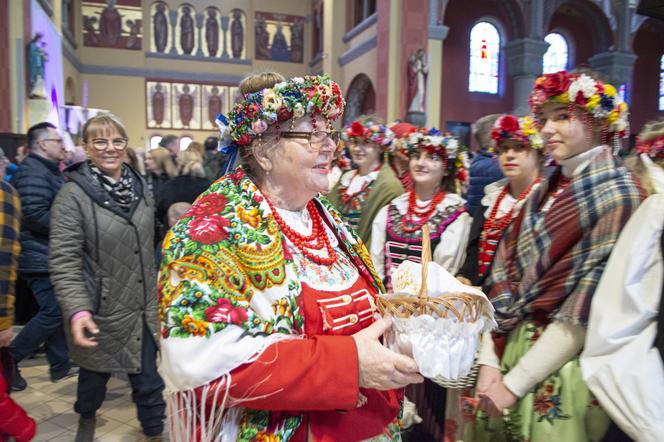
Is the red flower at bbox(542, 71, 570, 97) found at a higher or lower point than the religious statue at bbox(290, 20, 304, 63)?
lower

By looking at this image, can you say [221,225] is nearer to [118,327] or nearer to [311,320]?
[311,320]

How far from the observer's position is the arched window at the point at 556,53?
14906mm

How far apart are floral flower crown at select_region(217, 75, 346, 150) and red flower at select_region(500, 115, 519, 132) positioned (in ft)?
5.35

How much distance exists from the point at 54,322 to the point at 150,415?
1388mm

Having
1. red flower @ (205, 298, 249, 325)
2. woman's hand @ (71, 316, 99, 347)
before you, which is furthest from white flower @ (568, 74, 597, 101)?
woman's hand @ (71, 316, 99, 347)

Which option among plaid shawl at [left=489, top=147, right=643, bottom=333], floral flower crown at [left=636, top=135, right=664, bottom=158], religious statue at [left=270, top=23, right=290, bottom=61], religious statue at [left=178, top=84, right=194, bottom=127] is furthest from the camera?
religious statue at [left=270, top=23, right=290, bottom=61]

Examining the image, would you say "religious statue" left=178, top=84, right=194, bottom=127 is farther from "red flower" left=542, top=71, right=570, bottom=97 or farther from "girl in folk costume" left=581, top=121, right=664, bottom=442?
"girl in folk costume" left=581, top=121, right=664, bottom=442

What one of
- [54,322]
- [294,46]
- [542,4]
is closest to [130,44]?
[294,46]

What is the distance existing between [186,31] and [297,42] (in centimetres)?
446

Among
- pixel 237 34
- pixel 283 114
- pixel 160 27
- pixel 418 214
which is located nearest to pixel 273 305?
pixel 283 114

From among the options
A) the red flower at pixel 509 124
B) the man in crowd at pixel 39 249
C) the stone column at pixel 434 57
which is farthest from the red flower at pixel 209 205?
the stone column at pixel 434 57

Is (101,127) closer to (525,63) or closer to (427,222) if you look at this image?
(427,222)

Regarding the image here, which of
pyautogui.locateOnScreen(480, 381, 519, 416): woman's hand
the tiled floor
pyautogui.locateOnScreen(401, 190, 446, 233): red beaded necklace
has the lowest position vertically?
the tiled floor

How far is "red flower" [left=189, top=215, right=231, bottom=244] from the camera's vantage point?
1.18 meters
